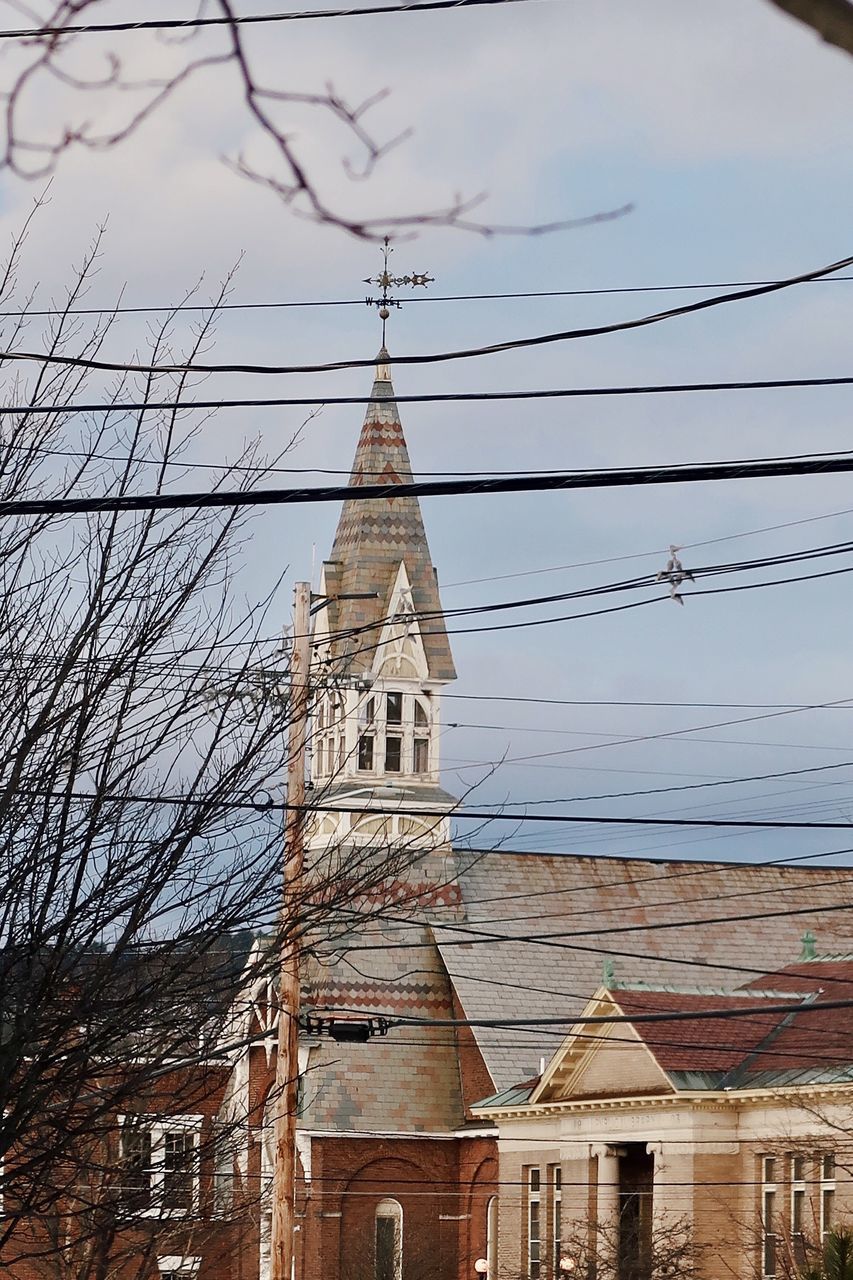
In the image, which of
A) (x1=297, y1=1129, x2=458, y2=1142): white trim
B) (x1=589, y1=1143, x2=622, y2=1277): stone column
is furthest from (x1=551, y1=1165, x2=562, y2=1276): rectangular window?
(x1=297, y1=1129, x2=458, y2=1142): white trim

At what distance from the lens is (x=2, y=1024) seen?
10.7 meters

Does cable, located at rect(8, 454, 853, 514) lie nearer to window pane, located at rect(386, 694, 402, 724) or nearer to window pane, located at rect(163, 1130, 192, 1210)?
window pane, located at rect(163, 1130, 192, 1210)

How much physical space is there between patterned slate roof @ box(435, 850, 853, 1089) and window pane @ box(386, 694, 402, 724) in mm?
4333

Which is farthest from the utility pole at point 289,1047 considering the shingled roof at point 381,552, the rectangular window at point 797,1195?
the shingled roof at point 381,552

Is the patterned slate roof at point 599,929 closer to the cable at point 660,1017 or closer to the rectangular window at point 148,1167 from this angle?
the cable at point 660,1017

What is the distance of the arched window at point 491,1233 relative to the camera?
42375 mm

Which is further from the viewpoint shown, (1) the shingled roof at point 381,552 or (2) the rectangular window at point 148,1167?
(1) the shingled roof at point 381,552

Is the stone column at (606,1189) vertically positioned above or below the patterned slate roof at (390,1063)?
below

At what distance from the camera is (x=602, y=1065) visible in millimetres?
38188

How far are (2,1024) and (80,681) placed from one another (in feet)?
6.37

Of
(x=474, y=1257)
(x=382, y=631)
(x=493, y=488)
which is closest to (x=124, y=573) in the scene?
(x=493, y=488)

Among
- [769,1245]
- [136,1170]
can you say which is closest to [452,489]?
[136,1170]

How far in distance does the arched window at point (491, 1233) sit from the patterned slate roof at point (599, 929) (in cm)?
258

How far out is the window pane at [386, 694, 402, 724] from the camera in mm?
50938
